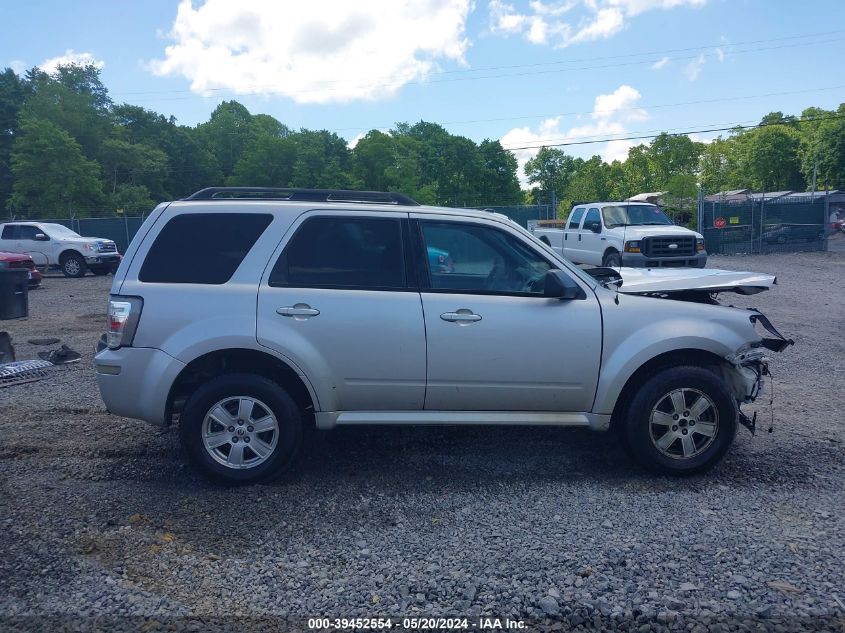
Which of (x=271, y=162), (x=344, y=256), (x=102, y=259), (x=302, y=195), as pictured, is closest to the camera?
(x=344, y=256)

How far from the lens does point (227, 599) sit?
3520 mm

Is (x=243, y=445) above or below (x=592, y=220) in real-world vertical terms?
below

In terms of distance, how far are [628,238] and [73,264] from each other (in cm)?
1695

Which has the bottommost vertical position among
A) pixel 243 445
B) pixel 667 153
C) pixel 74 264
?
pixel 243 445

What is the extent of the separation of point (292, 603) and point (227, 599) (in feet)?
1.09

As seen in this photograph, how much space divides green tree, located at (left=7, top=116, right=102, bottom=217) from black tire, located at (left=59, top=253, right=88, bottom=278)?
866 inches

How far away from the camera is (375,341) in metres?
4.80

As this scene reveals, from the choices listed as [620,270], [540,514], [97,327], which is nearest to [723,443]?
[540,514]

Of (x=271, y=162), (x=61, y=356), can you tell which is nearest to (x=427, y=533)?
(x=61, y=356)

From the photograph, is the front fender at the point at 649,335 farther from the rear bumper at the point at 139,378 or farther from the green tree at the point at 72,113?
the green tree at the point at 72,113

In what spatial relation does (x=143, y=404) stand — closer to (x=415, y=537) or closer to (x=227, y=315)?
(x=227, y=315)

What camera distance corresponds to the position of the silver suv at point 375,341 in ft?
15.6

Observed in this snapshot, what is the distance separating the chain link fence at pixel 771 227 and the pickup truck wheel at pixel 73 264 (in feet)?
73.6

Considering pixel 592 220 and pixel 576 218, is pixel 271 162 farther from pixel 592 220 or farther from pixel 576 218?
pixel 592 220
